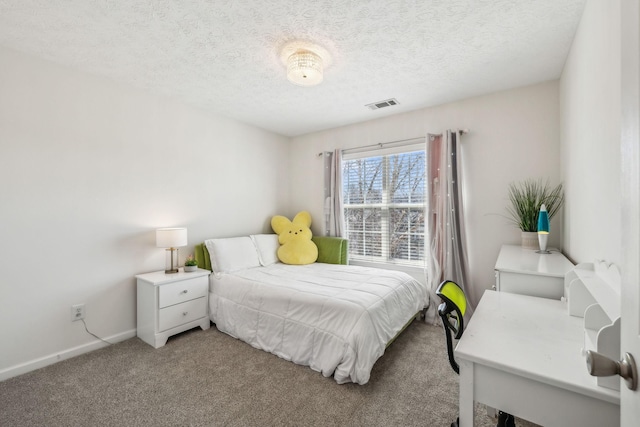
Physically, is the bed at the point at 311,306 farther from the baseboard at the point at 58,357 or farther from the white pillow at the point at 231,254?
the baseboard at the point at 58,357

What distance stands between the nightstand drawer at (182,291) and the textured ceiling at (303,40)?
1.92m

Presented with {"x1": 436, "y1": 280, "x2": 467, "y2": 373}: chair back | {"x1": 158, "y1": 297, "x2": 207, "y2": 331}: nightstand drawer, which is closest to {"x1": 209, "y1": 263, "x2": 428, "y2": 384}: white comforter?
{"x1": 158, "y1": 297, "x2": 207, "y2": 331}: nightstand drawer

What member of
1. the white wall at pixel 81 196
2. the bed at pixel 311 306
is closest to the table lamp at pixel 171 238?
the white wall at pixel 81 196

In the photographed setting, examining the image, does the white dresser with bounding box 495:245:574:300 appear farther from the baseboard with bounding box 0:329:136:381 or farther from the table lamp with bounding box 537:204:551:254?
the baseboard with bounding box 0:329:136:381

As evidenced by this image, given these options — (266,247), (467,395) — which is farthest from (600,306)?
(266,247)

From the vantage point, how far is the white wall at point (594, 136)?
3.96ft

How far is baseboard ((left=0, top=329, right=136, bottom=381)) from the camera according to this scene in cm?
202

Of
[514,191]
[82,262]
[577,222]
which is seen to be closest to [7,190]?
[82,262]

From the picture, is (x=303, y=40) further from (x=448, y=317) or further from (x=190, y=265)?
(x=190, y=265)

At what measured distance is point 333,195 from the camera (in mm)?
3879

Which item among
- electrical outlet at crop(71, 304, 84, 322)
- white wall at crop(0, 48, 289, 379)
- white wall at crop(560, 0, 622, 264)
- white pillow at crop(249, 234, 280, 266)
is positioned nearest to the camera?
white wall at crop(560, 0, 622, 264)

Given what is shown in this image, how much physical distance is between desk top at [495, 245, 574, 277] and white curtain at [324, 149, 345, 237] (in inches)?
78.3

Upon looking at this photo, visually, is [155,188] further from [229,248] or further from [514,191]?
[514,191]

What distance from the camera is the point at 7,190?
6.68 ft
